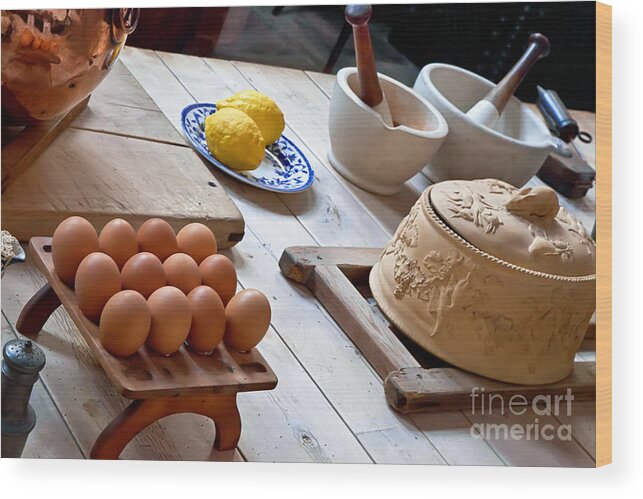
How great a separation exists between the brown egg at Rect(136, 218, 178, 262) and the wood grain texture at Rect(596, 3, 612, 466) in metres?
0.38

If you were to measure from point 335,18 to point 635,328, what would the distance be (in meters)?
0.39

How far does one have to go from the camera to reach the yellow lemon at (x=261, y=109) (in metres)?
0.91

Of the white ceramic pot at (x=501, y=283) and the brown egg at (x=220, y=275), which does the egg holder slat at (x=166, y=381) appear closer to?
the brown egg at (x=220, y=275)

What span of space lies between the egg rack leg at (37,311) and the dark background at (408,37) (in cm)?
26

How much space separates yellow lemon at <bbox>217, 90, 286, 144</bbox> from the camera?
2.98 feet

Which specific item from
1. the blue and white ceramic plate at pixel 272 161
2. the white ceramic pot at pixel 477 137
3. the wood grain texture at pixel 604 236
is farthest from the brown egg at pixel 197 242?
the wood grain texture at pixel 604 236

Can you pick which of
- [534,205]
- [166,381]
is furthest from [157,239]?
[534,205]

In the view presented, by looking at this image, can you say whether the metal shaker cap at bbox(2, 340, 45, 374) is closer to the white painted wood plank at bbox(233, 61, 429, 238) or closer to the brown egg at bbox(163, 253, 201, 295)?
the brown egg at bbox(163, 253, 201, 295)

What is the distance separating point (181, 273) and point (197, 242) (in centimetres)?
4

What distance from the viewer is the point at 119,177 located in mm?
906

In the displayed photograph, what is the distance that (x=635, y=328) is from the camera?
841 mm

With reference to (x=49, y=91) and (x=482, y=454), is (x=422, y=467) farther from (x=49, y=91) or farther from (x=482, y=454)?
(x=49, y=91)

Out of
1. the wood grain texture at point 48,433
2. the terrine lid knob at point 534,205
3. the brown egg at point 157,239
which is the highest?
the terrine lid knob at point 534,205

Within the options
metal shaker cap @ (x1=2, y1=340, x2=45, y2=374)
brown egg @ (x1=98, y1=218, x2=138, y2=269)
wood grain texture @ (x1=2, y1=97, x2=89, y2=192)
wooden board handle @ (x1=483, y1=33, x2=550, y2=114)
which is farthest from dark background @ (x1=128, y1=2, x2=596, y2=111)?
metal shaker cap @ (x1=2, y1=340, x2=45, y2=374)
